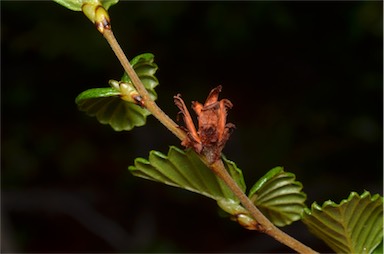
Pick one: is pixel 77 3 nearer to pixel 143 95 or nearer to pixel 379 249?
pixel 143 95

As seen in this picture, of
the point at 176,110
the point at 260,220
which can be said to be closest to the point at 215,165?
the point at 260,220

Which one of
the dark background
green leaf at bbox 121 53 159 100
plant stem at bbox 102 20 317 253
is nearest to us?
plant stem at bbox 102 20 317 253

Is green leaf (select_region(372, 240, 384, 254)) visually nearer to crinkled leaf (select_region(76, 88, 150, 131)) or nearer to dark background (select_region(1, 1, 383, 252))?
crinkled leaf (select_region(76, 88, 150, 131))

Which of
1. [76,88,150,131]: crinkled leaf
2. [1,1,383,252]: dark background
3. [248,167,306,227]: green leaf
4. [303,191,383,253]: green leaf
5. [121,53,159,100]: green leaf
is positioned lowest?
[303,191,383,253]: green leaf

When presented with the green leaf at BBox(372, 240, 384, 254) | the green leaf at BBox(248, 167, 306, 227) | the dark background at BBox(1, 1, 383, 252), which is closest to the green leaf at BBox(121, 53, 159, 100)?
the green leaf at BBox(248, 167, 306, 227)

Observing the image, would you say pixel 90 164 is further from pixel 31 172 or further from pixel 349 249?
pixel 349 249

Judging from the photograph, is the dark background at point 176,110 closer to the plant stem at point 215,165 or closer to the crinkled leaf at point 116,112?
the crinkled leaf at point 116,112

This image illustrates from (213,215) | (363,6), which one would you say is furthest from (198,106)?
(213,215)
